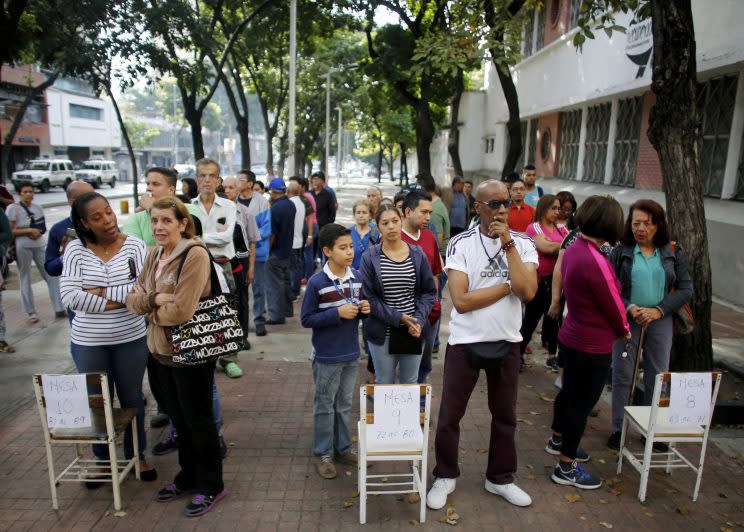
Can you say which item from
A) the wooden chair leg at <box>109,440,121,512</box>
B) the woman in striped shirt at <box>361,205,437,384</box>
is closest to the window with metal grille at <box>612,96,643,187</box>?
the woman in striped shirt at <box>361,205,437,384</box>

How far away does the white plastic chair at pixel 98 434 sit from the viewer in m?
3.43

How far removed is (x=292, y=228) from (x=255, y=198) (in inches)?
27.2

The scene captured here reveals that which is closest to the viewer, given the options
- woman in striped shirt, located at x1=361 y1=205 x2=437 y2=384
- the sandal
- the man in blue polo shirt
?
woman in striped shirt, located at x1=361 y1=205 x2=437 y2=384

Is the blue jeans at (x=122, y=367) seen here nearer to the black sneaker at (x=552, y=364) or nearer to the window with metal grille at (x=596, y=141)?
the black sneaker at (x=552, y=364)

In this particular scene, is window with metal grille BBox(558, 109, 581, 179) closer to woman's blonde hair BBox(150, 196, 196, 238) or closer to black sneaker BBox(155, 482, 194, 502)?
woman's blonde hair BBox(150, 196, 196, 238)

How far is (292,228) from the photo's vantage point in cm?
742

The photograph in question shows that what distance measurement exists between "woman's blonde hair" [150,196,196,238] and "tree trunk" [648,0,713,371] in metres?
3.95

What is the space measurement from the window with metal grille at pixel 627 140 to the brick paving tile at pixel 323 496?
850cm

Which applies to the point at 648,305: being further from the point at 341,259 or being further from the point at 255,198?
the point at 255,198

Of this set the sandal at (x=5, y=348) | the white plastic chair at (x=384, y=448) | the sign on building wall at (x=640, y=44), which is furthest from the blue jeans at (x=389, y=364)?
the sign on building wall at (x=640, y=44)

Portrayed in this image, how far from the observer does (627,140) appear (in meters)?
12.0

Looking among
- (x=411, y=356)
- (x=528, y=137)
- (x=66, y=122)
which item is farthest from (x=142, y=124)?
(x=411, y=356)

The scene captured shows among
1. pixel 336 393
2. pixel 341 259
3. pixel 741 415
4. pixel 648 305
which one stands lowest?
pixel 741 415

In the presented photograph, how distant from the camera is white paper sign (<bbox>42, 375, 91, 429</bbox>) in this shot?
11.1 feet
